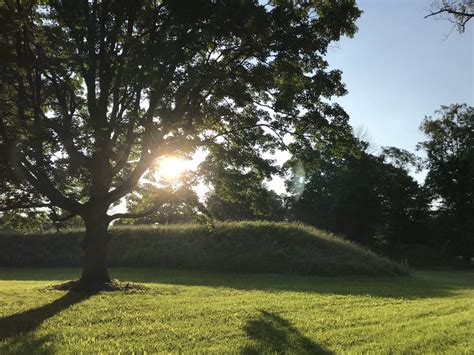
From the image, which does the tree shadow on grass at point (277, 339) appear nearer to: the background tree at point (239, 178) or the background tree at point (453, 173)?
the background tree at point (239, 178)

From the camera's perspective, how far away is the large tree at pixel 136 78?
12.5m

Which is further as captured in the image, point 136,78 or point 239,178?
point 239,178

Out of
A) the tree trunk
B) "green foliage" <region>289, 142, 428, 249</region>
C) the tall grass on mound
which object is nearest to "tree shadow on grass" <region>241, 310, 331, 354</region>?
the tree trunk

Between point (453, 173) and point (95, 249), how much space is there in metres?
48.1

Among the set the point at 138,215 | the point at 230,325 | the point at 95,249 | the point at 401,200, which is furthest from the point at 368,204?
the point at 230,325

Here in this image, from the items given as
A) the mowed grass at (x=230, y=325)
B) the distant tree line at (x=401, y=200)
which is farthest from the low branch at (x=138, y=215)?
the distant tree line at (x=401, y=200)

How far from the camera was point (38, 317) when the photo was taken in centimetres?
980

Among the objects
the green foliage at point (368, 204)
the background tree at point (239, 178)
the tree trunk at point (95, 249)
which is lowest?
the tree trunk at point (95, 249)

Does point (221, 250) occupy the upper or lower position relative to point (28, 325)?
upper

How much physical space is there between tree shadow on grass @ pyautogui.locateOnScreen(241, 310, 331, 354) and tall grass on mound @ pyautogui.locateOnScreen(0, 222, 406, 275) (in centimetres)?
1642

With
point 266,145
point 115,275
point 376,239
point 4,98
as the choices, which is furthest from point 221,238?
point 376,239

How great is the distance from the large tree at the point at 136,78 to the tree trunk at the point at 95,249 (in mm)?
36

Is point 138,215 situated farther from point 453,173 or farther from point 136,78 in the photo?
point 453,173

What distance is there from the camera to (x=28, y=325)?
882 cm
